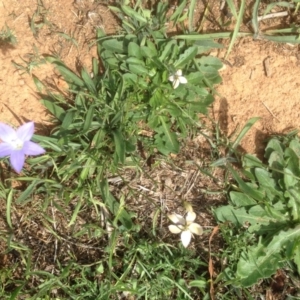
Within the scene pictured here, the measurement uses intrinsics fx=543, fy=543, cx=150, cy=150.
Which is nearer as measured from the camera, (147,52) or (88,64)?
(147,52)

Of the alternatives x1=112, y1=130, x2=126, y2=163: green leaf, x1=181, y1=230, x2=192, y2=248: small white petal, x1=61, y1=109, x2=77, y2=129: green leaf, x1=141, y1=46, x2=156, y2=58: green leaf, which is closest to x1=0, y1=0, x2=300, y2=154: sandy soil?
x1=61, y1=109, x2=77, y2=129: green leaf

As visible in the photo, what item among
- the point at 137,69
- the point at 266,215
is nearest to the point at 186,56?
the point at 137,69

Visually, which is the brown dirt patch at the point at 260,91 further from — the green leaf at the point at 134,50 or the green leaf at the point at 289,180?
the green leaf at the point at 134,50

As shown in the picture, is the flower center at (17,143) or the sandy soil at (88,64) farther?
the sandy soil at (88,64)

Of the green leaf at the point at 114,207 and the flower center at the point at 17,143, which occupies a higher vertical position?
the flower center at the point at 17,143

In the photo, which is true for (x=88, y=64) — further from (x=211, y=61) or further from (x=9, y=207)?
(x=9, y=207)

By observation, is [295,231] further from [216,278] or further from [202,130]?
[202,130]

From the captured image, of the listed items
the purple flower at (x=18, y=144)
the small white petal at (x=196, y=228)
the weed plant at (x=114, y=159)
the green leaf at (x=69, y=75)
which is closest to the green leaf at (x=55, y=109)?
the weed plant at (x=114, y=159)
